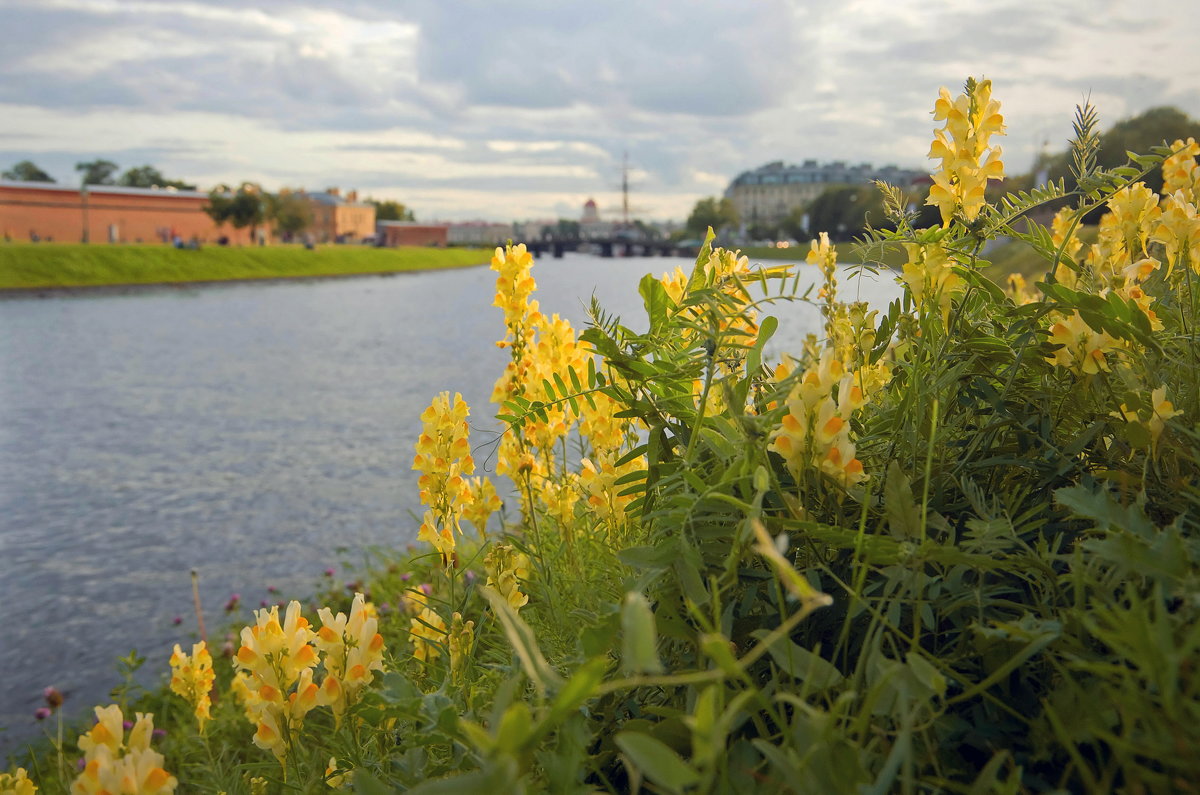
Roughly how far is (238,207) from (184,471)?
167 ft

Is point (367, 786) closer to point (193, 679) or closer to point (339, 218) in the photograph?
point (193, 679)

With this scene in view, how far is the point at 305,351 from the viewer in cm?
1973

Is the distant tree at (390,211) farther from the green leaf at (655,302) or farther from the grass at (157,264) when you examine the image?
the green leaf at (655,302)

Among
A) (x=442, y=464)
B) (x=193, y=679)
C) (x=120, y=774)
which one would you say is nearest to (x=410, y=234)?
(x=193, y=679)

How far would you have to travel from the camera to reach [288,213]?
6300cm

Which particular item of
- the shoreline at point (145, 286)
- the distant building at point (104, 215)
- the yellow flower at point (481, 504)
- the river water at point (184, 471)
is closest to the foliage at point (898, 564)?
the river water at point (184, 471)

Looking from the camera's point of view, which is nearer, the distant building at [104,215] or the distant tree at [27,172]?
the distant building at [104,215]

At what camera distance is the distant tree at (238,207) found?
54.7 m

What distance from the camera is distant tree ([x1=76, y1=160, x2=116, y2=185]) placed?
253 ft

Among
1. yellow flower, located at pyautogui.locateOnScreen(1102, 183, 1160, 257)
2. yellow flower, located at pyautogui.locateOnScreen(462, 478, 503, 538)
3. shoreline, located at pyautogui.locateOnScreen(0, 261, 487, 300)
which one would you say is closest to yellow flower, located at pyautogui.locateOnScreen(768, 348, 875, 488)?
yellow flower, located at pyautogui.locateOnScreen(1102, 183, 1160, 257)

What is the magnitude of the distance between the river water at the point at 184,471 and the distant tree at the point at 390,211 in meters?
87.7

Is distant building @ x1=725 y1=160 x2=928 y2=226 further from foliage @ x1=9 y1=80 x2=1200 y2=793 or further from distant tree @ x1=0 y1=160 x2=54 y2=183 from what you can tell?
foliage @ x1=9 y1=80 x2=1200 y2=793

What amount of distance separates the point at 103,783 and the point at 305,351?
2012cm

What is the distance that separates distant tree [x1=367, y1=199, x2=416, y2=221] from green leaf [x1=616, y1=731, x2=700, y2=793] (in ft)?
361
